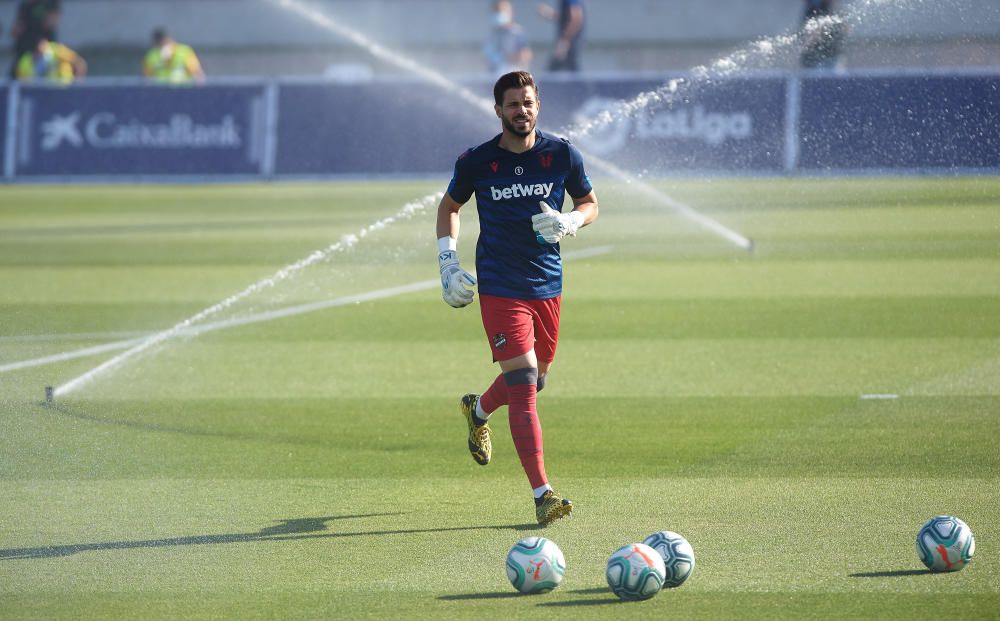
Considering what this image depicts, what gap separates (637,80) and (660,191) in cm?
226

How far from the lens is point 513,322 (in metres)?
7.57

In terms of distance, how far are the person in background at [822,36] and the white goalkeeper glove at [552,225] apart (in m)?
16.1

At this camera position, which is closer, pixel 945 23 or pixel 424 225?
pixel 424 225

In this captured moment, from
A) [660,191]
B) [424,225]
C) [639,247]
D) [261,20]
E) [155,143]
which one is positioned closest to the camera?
[639,247]

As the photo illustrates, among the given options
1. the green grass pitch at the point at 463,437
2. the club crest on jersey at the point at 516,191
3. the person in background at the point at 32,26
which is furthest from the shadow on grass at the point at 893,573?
the person in background at the point at 32,26

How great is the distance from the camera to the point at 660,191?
25234mm

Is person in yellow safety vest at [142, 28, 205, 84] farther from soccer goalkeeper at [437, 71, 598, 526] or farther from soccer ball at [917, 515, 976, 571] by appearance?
soccer ball at [917, 515, 976, 571]

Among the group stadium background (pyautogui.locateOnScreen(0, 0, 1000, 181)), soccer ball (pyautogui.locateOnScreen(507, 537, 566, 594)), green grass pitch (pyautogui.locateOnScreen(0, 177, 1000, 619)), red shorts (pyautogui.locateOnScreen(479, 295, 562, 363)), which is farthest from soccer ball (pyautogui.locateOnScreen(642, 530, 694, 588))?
stadium background (pyautogui.locateOnScreen(0, 0, 1000, 181))

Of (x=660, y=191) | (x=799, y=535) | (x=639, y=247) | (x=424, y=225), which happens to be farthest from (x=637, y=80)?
(x=799, y=535)

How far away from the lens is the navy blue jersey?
301 inches

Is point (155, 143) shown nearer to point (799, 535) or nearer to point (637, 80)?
point (637, 80)

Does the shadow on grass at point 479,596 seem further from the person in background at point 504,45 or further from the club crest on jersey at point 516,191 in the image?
the person in background at point 504,45

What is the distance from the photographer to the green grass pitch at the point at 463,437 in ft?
20.8

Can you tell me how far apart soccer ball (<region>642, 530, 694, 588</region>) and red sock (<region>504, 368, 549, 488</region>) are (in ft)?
3.71
